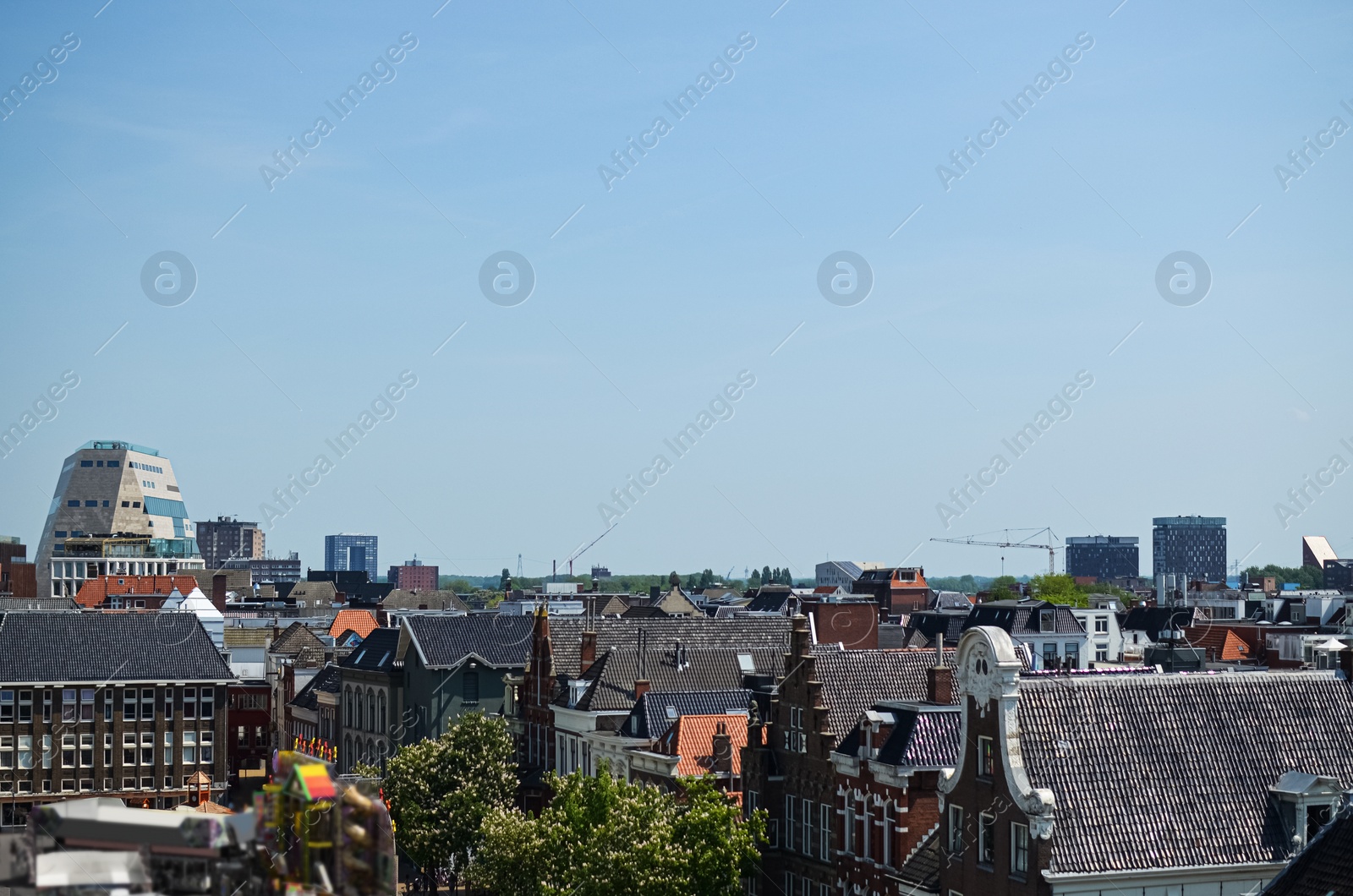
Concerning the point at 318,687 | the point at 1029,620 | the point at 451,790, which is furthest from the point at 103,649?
the point at 1029,620

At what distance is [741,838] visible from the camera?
57094 millimetres

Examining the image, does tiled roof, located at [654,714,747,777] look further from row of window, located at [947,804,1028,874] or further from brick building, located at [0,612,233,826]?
brick building, located at [0,612,233,826]

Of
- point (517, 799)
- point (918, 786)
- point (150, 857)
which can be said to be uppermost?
point (150, 857)

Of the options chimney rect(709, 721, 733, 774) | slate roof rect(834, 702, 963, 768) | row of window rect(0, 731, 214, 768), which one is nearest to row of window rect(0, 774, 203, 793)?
row of window rect(0, 731, 214, 768)

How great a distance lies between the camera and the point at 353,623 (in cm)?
16900

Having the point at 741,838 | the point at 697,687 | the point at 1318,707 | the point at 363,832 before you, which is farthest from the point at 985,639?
the point at 697,687

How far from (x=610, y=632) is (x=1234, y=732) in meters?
50.7

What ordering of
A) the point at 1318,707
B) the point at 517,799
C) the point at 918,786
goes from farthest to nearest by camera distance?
the point at 517,799, the point at 918,786, the point at 1318,707

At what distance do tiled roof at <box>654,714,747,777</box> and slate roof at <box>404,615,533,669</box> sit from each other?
35.5 metres

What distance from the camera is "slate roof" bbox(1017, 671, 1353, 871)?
41.9 m

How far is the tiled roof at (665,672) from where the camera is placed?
8169 cm

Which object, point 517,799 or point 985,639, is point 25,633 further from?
point 985,639

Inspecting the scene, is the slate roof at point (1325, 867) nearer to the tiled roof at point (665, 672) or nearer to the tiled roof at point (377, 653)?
the tiled roof at point (665, 672)

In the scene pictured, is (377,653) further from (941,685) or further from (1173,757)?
(1173,757)
